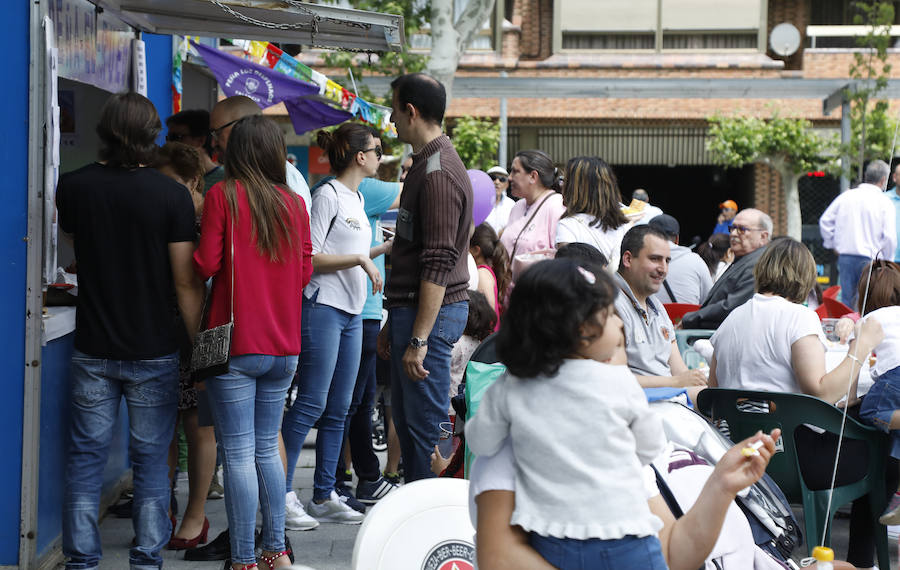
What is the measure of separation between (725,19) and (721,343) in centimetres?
2002

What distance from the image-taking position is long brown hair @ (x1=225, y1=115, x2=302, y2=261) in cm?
393

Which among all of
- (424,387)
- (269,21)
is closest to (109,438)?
(424,387)

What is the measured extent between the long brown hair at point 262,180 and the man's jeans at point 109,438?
60 centimetres

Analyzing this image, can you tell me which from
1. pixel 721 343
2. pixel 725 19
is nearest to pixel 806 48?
pixel 725 19

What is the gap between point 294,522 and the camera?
16.9 ft

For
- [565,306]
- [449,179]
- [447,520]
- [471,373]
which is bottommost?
[447,520]

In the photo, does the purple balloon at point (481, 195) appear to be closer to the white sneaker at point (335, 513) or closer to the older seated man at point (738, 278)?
the older seated man at point (738, 278)

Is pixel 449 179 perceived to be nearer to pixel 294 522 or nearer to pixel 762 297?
pixel 762 297

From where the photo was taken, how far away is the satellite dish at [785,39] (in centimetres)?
2220

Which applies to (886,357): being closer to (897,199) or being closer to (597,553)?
(597,553)

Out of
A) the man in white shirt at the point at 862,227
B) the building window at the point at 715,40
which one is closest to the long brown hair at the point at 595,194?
the man in white shirt at the point at 862,227

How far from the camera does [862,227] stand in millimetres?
9508

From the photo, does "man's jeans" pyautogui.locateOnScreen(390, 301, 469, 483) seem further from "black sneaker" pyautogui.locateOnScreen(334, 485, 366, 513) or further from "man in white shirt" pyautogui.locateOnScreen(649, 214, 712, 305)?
"man in white shirt" pyautogui.locateOnScreen(649, 214, 712, 305)

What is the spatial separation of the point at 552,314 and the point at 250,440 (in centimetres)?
210
